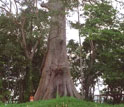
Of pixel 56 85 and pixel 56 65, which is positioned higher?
pixel 56 65

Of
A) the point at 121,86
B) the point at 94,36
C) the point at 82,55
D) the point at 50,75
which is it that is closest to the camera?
the point at 50,75

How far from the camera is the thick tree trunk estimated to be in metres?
9.63

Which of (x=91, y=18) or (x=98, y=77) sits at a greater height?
(x=91, y=18)

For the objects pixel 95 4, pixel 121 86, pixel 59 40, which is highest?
pixel 95 4

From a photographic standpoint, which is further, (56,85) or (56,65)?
(56,65)

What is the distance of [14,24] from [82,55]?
5.99m

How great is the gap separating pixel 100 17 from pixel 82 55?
317 centimetres

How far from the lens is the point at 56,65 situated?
389 inches

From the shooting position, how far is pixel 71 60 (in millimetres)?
16328

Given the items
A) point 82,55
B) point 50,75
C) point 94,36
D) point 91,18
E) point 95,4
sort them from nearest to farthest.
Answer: point 50,75 < point 95,4 < point 94,36 < point 91,18 < point 82,55

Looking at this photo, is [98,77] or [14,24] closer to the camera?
[14,24]

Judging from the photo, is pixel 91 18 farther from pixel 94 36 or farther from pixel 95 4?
pixel 95 4

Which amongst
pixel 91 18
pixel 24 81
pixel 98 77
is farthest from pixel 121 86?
pixel 24 81

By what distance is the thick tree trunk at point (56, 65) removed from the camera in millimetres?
9633
